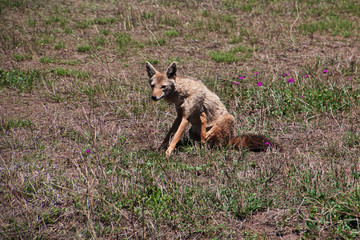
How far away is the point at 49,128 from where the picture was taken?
22.1ft

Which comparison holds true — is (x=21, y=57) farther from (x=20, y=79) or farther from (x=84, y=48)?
(x=84, y=48)

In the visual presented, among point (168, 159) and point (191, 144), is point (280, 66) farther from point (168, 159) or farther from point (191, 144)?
point (168, 159)

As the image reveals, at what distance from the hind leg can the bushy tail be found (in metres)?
0.14

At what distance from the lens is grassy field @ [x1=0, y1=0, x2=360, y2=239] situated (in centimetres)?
432

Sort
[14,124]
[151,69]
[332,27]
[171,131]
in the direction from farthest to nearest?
[332,27]
[14,124]
[171,131]
[151,69]

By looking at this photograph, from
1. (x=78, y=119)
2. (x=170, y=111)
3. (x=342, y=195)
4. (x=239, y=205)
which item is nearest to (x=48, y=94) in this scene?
(x=78, y=119)

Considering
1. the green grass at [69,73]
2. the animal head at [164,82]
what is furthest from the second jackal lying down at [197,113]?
the green grass at [69,73]

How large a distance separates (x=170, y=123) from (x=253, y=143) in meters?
1.84

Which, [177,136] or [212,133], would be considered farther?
[212,133]

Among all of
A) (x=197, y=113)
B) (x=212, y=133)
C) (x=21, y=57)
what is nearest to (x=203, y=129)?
(x=212, y=133)

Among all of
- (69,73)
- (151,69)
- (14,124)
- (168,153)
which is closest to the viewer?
(168,153)

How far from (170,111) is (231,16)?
6.80 metres

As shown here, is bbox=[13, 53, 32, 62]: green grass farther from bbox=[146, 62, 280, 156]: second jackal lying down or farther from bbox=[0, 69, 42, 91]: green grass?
bbox=[146, 62, 280, 156]: second jackal lying down

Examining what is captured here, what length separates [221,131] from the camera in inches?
246
